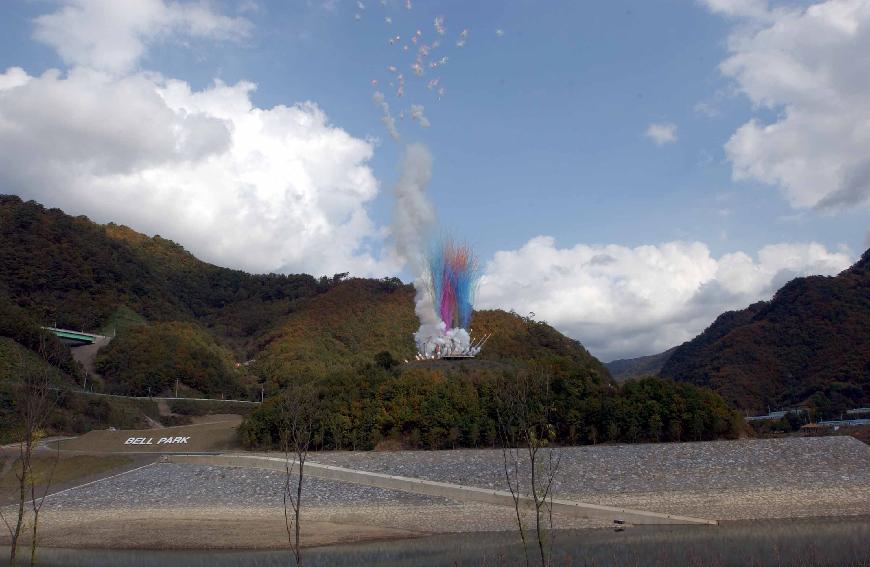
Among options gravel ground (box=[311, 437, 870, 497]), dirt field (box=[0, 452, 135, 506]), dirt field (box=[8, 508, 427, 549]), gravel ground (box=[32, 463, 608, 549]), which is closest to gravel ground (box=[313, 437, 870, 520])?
gravel ground (box=[311, 437, 870, 497])

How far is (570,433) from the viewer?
43688 millimetres

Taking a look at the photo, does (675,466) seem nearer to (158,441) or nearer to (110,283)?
(158,441)

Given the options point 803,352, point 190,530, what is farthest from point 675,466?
point 803,352

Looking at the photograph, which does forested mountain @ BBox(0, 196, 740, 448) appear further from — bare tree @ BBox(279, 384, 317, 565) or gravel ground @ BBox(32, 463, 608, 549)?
gravel ground @ BBox(32, 463, 608, 549)

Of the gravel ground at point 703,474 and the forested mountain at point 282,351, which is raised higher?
the forested mountain at point 282,351

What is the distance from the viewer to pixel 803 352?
83.3 metres

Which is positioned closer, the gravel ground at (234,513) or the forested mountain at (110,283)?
the gravel ground at (234,513)

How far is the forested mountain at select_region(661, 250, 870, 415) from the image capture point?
7600cm

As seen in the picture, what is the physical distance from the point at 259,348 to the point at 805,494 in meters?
90.4

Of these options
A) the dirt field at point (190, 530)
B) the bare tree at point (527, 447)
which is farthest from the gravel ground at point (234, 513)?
the bare tree at point (527, 447)

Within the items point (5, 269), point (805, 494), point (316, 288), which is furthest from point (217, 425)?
point (316, 288)

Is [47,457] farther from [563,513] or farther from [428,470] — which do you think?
[563,513]

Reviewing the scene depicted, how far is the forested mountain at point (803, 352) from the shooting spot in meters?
76.0

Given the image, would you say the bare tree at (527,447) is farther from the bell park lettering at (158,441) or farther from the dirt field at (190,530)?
the bell park lettering at (158,441)
